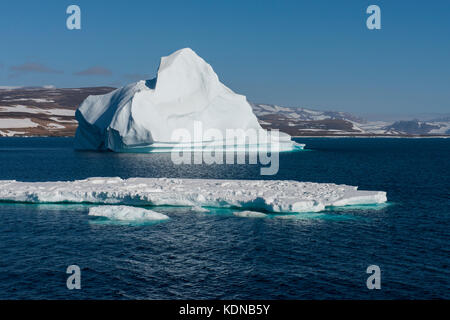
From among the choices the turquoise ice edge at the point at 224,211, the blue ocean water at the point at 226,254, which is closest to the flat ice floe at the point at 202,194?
the turquoise ice edge at the point at 224,211

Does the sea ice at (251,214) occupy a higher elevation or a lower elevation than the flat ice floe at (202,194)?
lower

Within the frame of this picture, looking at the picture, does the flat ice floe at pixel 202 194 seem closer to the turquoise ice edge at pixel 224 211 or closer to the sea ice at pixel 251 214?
the turquoise ice edge at pixel 224 211

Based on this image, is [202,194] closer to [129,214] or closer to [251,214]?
[251,214]

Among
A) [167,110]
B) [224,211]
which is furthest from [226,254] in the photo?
[167,110]

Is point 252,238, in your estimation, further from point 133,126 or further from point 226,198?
point 133,126

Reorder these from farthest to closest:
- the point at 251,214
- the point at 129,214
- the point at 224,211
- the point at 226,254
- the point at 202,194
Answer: the point at 202,194 → the point at 224,211 → the point at 251,214 → the point at 129,214 → the point at 226,254

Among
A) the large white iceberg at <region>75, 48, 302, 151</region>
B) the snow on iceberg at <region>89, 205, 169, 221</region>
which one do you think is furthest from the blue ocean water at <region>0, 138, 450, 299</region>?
the large white iceberg at <region>75, 48, 302, 151</region>
